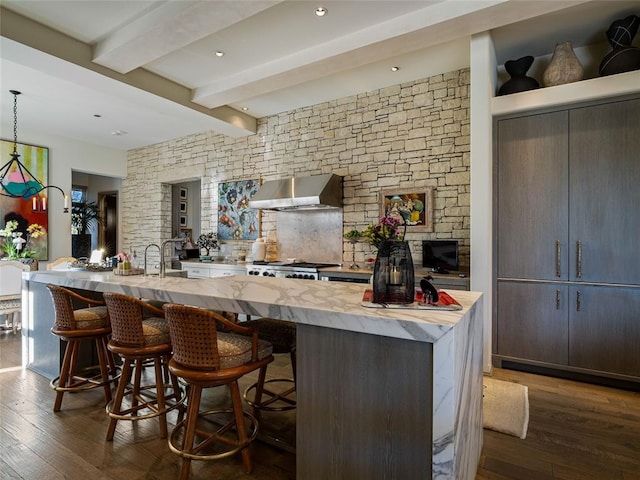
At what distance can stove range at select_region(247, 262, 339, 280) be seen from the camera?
4.27 meters

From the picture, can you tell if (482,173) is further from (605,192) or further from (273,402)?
(273,402)

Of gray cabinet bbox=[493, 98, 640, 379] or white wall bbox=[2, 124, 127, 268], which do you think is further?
white wall bbox=[2, 124, 127, 268]

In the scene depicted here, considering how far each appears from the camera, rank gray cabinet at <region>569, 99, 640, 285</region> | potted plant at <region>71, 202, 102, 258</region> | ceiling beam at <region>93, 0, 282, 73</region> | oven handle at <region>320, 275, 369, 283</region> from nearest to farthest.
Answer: ceiling beam at <region>93, 0, 282, 73</region>
gray cabinet at <region>569, 99, 640, 285</region>
oven handle at <region>320, 275, 369, 283</region>
potted plant at <region>71, 202, 102, 258</region>

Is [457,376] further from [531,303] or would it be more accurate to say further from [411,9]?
[411,9]

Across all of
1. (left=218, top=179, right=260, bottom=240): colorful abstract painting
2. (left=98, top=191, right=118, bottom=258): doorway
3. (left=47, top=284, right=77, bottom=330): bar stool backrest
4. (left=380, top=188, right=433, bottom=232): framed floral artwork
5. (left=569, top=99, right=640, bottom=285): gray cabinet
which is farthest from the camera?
(left=98, top=191, right=118, bottom=258): doorway

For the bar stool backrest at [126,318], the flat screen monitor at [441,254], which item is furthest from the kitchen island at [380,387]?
the flat screen monitor at [441,254]

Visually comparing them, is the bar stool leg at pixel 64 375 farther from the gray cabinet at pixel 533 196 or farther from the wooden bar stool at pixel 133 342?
the gray cabinet at pixel 533 196

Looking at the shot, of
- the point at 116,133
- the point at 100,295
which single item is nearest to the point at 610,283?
the point at 100,295

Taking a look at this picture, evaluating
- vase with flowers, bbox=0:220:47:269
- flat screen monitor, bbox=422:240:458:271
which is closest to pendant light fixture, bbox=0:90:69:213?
vase with flowers, bbox=0:220:47:269

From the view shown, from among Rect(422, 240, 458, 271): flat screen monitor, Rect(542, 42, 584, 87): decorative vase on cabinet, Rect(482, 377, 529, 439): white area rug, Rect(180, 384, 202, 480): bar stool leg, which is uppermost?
Rect(542, 42, 584, 87): decorative vase on cabinet

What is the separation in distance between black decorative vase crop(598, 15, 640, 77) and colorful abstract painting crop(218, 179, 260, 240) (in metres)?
4.36

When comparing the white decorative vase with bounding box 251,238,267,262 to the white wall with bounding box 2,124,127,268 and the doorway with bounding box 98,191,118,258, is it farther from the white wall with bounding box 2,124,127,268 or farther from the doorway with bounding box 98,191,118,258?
the doorway with bounding box 98,191,118,258

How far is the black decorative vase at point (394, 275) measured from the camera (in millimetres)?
1525

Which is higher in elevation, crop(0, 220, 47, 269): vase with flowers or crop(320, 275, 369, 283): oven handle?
crop(0, 220, 47, 269): vase with flowers
